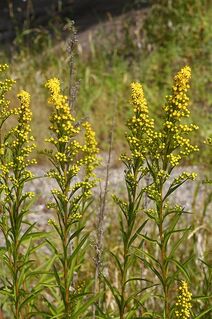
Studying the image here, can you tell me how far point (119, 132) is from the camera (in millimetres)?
7855

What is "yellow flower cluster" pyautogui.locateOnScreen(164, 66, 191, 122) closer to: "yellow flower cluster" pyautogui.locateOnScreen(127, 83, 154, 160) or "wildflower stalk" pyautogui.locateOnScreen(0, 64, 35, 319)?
"yellow flower cluster" pyautogui.locateOnScreen(127, 83, 154, 160)

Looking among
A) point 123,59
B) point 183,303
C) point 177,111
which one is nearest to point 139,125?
point 177,111

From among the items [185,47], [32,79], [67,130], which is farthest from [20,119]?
[185,47]

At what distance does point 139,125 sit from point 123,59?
746 centimetres

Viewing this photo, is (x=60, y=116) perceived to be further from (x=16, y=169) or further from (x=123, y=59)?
(x=123, y=59)

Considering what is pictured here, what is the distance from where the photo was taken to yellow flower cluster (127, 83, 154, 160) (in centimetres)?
203

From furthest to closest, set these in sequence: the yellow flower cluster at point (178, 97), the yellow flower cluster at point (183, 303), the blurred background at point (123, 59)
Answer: the blurred background at point (123, 59), the yellow flower cluster at point (183, 303), the yellow flower cluster at point (178, 97)

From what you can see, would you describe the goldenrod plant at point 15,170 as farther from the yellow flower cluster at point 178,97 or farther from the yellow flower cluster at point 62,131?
the yellow flower cluster at point 178,97

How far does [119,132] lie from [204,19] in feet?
8.28

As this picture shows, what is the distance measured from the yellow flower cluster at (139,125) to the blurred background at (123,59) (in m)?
5.31

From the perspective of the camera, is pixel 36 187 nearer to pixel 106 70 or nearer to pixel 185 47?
pixel 106 70

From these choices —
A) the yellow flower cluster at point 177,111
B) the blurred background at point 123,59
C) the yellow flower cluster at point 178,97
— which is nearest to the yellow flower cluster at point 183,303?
the yellow flower cluster at point 177,111

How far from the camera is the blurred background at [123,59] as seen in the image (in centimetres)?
807

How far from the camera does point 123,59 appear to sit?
9406 mm
